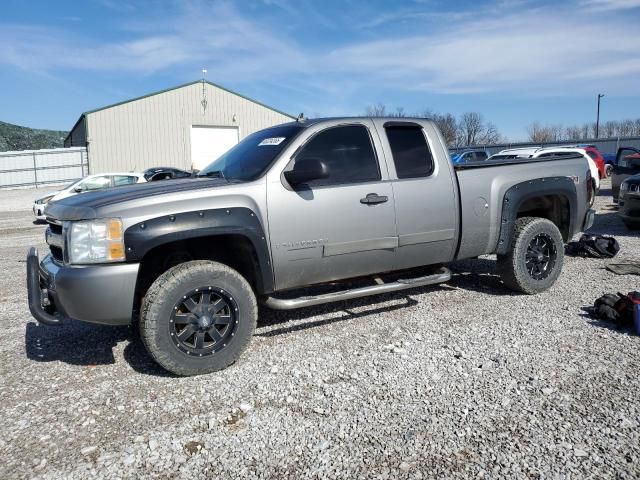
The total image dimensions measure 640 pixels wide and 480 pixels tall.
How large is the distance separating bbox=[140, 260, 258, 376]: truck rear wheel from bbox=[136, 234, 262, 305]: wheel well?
22 centimetres

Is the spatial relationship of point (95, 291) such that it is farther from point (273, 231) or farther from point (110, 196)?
point (273, 231)

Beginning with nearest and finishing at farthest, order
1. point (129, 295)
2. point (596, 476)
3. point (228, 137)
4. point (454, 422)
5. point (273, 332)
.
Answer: point (596, 476), point (454, 422), point (129, 295), point (273, 332), point (228, 137)

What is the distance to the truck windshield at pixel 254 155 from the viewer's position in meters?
4.32

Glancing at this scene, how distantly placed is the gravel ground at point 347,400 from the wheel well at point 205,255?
2.18 ft

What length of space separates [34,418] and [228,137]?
33.1 metres

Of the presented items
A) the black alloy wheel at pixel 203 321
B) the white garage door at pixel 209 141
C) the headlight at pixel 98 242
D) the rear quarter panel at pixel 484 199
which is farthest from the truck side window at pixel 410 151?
the white garage door at pixel 209 141

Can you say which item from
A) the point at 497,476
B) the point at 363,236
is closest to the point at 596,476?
the point at 497,476

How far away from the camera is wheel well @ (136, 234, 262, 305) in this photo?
156 inches

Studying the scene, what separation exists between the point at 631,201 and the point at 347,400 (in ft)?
28.4

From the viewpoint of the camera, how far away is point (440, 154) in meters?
5.00

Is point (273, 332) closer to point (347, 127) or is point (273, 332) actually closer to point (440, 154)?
point (347, 127)

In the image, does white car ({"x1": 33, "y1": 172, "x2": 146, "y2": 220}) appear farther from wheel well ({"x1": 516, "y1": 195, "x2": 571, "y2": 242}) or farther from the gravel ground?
wheel well ({"x1": 516, "y1": 195, "x2": 571, "y2": 242})

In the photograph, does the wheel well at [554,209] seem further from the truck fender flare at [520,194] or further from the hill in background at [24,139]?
the hill in background at [24,139]

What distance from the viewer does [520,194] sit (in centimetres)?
534
